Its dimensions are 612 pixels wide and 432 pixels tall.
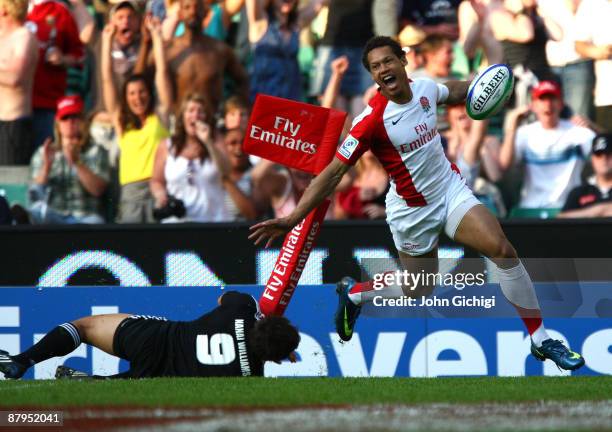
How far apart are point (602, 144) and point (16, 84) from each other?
545 cm

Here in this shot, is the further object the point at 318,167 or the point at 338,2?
the point at 338,2

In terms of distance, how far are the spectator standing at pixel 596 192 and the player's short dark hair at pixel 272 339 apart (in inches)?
126

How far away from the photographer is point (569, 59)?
1089 centimetres

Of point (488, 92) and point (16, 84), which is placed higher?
point (16, 84)

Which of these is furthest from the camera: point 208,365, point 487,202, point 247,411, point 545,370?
point 487,202

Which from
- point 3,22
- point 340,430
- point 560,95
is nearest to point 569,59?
point 560,95

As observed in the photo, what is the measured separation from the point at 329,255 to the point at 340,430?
13.6 feet

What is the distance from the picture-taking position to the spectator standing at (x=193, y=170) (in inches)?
404

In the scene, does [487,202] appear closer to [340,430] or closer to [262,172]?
[262,172]

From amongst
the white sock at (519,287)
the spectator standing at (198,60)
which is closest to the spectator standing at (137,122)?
the spectator standing at (198,60)

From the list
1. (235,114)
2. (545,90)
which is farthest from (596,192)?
(235,114)

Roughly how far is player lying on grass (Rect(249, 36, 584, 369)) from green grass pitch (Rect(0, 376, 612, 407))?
41 cm

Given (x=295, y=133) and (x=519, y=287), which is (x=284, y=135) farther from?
(x=519, y=287)

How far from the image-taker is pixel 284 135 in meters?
8.62
